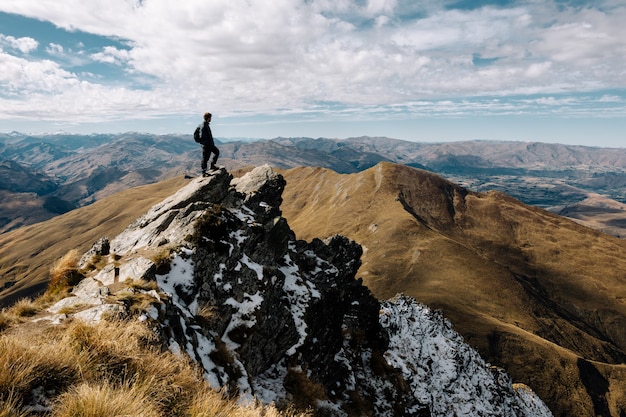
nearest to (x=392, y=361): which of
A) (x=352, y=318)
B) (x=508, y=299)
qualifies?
(x=352, y=318)

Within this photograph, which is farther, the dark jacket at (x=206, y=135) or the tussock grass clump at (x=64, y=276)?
the dark jacket at (x=206, y=135)

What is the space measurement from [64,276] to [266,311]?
13350mm

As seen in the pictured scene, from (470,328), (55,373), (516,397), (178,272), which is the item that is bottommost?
(470,328)

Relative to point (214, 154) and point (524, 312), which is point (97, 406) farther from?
point (524, 312)

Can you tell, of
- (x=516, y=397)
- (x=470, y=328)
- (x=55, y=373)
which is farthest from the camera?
(x=470, y=328)

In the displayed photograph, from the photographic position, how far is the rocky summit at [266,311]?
18.9 meters

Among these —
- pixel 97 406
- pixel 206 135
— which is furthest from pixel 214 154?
pixel 97 406

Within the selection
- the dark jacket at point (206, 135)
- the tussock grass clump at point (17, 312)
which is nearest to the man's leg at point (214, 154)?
the dark jacket at point (206, 135)

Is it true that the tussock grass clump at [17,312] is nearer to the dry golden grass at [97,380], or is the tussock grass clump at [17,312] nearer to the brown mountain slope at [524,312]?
the dry golden grass at [97,380]

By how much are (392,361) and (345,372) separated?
465 inches

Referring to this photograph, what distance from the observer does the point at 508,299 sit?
158 metres

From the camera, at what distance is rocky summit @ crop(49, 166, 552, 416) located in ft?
61.9

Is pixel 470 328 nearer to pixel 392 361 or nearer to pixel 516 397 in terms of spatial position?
pixel 516 397

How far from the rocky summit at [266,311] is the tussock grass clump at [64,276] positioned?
27.0 inches
